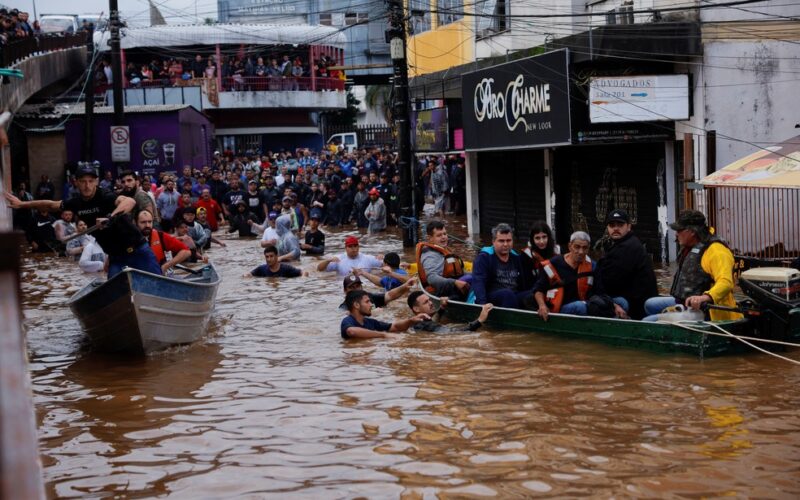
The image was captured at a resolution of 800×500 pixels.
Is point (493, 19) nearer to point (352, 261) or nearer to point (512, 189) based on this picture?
point (512, 189)

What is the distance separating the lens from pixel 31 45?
35.2 metres

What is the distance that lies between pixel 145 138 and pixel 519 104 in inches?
815

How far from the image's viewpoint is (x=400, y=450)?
27.0ft

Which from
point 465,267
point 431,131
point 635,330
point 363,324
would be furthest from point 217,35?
point 635,330

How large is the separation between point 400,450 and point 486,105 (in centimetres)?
1744

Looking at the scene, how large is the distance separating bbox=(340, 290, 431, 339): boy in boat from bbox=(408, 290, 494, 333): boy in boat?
15 centimetres

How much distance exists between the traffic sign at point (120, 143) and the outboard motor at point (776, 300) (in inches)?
1143

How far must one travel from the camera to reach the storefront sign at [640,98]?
1872 cm

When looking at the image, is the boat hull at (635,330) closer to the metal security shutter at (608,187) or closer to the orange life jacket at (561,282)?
the orange life jacket at (561,282)

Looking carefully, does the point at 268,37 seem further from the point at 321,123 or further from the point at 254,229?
→ the point at 254,229

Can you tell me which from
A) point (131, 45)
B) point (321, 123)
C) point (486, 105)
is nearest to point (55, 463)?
point (486, 105)

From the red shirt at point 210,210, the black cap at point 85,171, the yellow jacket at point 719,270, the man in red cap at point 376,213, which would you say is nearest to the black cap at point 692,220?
the yellow jacket at point 719,270

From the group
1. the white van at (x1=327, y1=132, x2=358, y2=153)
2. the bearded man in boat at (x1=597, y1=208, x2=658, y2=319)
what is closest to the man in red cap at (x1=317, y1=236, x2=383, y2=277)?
the bearded man in boat at (x1=597, y1=208, x2=658, y2=319)

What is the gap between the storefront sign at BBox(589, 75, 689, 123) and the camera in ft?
61.4
